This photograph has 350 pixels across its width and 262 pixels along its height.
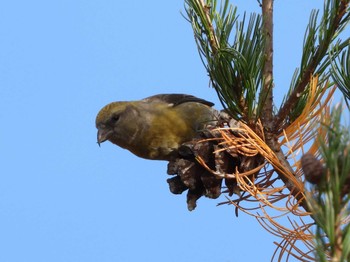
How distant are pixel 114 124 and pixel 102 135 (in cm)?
10

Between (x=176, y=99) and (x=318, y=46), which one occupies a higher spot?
(x=176, y=99)

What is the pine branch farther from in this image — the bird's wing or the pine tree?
the bird's wing

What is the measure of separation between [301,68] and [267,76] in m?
0.12

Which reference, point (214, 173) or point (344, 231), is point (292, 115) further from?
point (344, 231)

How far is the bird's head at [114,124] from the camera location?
12.7ft

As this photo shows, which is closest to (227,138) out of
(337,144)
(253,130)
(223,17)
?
(253,130)

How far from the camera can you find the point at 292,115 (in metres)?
2.38

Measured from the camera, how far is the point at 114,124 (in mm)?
3904

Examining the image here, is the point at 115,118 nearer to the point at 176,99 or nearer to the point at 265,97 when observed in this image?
the point at 176,99

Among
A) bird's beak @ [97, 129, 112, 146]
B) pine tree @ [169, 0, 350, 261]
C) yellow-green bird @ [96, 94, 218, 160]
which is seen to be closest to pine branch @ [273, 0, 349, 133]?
pine tree @ [169, 0, 350, 261]

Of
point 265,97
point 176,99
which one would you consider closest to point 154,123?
point 176,99

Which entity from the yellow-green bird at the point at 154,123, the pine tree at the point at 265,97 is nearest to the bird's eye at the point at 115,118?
the yellow-green bird at the point at 154,123

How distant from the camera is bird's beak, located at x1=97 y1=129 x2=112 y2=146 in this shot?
12.5ft

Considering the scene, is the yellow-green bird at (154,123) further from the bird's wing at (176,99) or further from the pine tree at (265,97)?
the pine tree at (265,97)
